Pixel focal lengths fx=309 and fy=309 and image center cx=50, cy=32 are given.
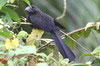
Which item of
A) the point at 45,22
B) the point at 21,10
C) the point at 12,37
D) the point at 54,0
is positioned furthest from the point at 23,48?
the point at 54,0

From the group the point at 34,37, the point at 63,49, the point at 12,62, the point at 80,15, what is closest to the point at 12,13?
the point at 34,37

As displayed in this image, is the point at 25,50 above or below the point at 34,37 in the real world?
below

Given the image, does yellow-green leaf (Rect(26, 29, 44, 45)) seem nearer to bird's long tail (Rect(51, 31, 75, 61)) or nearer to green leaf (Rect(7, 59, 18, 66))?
bird's long tail (Rect(51, 31, 75, 61))

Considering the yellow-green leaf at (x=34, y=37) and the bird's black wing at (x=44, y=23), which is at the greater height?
the bird's black wing at (x=44, y=23)

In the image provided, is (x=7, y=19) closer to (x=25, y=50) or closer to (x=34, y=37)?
(x=34, y=37)

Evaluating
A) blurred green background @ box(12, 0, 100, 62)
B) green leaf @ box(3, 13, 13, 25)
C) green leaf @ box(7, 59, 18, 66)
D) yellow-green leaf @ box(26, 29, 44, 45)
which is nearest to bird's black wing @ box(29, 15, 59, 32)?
yellow-green leaf @ box(26, 29, 44, 45)

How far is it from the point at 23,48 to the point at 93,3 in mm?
2196

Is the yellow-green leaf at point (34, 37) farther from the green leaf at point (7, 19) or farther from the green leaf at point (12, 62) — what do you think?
the green leaf at point (12, 62)

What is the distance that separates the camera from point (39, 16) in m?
1.48

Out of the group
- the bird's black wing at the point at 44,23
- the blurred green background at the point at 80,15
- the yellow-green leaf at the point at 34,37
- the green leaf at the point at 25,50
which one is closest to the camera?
the green leaf at the point at 25,50

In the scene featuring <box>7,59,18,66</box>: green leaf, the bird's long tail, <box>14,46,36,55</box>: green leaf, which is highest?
the bird's long tail

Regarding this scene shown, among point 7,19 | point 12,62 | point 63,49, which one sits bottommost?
point 12,62

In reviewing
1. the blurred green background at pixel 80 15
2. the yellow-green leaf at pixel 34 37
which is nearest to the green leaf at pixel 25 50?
the yellow-green leaf at pixel 34 37

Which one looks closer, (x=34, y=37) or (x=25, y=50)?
(x=25, y=50)
